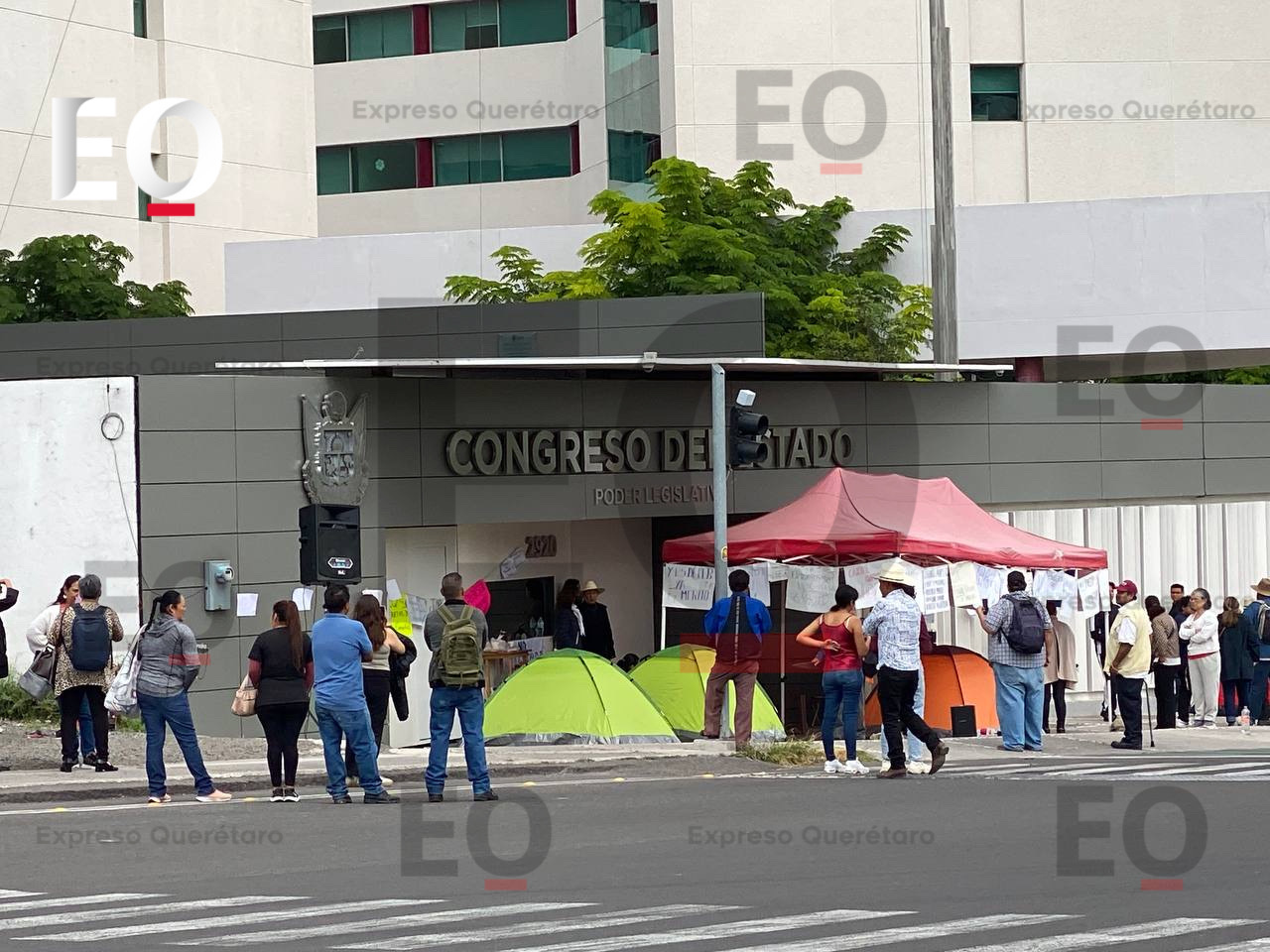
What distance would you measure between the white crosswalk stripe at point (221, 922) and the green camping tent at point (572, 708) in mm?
10252

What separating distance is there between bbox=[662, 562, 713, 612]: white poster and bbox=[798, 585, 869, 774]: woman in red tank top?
4.80m

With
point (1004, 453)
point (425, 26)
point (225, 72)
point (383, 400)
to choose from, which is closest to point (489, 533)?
point (383, 400)

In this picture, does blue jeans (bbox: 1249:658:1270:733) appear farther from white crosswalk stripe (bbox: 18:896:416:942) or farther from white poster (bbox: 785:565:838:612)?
white crosswalk stripe (bbox: 18:896:416:942)

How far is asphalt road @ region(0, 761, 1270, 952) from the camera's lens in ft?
30.8

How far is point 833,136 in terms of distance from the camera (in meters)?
48.2

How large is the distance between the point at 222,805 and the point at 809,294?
82.8ft

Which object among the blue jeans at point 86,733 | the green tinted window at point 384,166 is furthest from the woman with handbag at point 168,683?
the green tinted window at point 384,166

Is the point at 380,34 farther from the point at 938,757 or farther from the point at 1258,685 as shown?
the point at 938,757

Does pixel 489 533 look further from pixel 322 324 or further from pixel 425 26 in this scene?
pixel 425 26

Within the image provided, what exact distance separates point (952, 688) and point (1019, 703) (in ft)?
8.26

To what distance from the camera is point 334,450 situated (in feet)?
72.5

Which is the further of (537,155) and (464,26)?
(464,26)

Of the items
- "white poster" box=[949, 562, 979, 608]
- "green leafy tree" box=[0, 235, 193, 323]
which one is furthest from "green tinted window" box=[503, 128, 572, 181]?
"white poster" box=[949, 562, 979, 608]

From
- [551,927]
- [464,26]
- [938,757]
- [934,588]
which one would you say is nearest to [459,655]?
[938,757]
